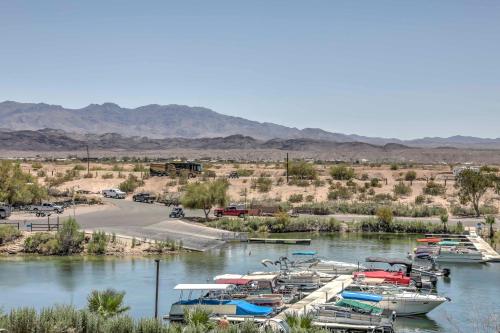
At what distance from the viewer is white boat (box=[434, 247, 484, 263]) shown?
47931 mm

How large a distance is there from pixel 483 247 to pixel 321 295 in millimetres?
21019

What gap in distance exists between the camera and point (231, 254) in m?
49.9

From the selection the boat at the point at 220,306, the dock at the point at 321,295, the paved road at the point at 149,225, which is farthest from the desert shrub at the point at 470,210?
the boat at the point at 220,306

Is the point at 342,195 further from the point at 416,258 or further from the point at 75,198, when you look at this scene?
the point at 416,258

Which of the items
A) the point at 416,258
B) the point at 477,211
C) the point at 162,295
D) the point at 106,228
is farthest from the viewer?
the point at 477,211

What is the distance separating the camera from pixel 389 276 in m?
38.5

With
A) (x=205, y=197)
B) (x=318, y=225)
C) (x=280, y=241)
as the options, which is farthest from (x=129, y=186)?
(x=280, y=241)

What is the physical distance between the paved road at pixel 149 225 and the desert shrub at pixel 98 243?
11.5ft

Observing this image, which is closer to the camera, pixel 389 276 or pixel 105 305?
pixel 105 305

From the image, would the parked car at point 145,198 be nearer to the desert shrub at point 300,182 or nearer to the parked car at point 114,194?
the parked car at point 114,194

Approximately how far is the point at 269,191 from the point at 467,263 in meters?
41.8

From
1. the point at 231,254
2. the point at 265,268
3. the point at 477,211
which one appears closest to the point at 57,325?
the point at 265,268

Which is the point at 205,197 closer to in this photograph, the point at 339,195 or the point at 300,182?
the point at 339,195

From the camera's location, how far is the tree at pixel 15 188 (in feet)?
230
